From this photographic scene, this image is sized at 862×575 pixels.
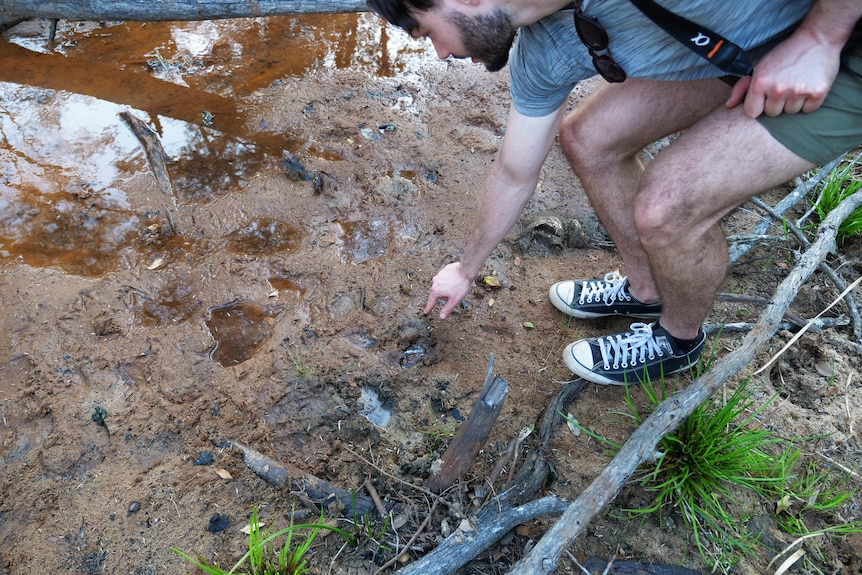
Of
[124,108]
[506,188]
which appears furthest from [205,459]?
[124,108]

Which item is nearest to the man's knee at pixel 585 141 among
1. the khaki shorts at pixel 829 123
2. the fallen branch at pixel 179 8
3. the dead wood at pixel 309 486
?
the khaki shorts at pixel 829 123

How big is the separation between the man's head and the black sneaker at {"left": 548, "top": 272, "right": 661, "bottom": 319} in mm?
1188

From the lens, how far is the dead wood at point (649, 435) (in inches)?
61.8

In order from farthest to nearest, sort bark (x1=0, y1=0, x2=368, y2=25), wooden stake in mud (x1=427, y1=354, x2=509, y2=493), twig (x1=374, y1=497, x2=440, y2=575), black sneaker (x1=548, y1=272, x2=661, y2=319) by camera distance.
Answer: bark (x1=0, y1=0, x2=368, y2=25) < black sneaker (x1=548, y1=272, x2=661, y2=319) < twig (x1=374, y1=497, x2=440, y2=575) < wooden stake in mud (x1=427, y1=354, x2=509, y2=493)

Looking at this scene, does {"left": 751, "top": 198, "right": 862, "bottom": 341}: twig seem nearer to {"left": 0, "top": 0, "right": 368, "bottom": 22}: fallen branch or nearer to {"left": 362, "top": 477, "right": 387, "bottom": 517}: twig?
{"left": 362, "top": 477, "right": 387, "bottom": 517}: twig

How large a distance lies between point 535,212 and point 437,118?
108 centimetres

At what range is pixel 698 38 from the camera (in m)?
1.57

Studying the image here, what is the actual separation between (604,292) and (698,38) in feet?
4.13

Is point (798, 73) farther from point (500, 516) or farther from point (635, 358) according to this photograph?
point (500, 516)

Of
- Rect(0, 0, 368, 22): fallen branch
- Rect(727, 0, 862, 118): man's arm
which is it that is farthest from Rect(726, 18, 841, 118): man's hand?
Rect(0, 0, 368, 22): fallen branch

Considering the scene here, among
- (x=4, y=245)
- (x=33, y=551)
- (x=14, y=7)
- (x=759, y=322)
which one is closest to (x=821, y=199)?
(x=759, y=322)

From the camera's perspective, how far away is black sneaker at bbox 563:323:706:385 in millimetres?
2285

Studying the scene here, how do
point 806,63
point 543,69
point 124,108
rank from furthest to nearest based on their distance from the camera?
point 124,108, point 543,69, point 806,63

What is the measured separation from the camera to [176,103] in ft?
12.6
